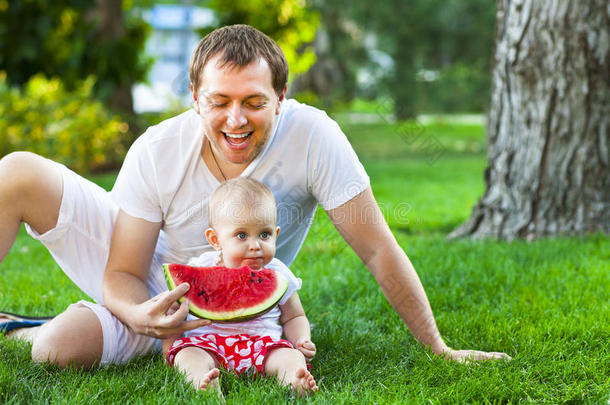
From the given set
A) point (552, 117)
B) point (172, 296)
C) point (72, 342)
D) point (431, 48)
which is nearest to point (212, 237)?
point (172, 296)

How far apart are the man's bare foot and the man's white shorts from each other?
2.58ft

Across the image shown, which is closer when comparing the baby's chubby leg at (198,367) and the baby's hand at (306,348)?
the baby's chubby leg at (198,367)

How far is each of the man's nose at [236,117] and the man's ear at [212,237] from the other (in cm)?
47

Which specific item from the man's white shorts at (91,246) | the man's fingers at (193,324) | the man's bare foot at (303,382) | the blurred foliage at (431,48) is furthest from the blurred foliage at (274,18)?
the man's bare foot at (303,382)

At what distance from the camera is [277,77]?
2656 mm

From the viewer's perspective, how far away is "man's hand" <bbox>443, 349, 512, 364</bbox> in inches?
109

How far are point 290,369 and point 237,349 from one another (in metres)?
0.26

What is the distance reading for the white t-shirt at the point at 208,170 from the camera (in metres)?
2.72

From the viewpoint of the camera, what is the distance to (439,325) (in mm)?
3318

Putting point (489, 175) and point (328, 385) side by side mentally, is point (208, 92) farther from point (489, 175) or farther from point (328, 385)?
point (489, 175)

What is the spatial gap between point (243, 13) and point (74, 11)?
2634 mm

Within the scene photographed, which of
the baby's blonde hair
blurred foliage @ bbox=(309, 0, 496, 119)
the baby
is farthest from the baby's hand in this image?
blurred foliage @ bbox=(309, 0, 496, 119)

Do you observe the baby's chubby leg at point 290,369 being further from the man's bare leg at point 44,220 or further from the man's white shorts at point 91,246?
the man's bare leg at point 44,220

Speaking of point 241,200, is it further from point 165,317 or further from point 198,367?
point 198,367
